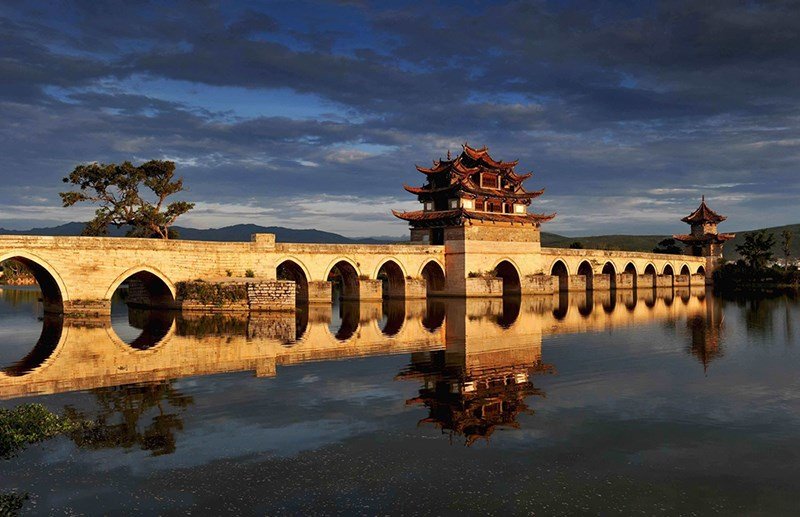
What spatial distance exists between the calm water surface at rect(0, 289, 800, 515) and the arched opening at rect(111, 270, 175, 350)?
0.47 metres

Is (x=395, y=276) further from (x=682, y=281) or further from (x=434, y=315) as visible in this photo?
(x=682, y=281)

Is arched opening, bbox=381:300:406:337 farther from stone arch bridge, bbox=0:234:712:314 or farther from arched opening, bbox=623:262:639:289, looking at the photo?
arched opening, bbox=623:262:639:289

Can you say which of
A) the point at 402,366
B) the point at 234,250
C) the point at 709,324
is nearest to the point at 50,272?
the point at 234,250

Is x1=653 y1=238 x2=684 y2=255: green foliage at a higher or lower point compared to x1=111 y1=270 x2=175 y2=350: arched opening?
higher

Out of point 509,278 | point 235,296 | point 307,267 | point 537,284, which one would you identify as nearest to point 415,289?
point 307,267

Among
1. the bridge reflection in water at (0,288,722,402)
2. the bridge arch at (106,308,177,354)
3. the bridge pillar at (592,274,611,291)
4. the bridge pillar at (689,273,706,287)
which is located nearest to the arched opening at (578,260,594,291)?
the bridge pillar at (592,274,611,291)

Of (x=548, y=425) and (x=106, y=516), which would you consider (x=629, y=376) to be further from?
(x=106, y=516)

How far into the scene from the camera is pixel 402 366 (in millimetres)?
19266

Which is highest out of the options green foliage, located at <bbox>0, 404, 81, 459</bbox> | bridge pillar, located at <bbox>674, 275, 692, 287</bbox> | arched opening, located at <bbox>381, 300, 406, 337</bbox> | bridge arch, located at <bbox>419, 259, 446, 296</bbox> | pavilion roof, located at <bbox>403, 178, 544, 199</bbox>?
pavilion roof, located at <bbox>403, 178, 544, 199</bbox>

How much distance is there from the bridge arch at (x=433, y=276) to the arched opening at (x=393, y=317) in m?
5.61

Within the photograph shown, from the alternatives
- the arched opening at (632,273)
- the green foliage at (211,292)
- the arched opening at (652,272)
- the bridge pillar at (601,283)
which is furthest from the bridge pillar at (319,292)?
the arched opening at (652,272)

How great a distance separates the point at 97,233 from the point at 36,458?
40672mm

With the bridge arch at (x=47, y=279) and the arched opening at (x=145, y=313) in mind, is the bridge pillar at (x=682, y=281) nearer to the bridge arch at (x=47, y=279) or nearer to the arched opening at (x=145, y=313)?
the arched opening at (x=145, y=313)

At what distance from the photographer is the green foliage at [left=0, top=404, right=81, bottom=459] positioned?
35.2 feet
